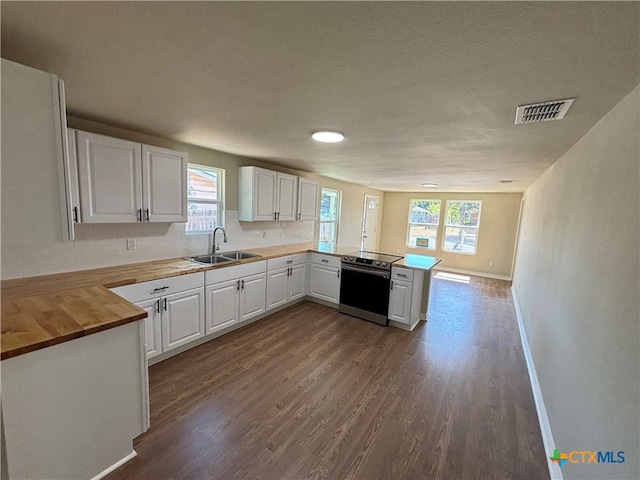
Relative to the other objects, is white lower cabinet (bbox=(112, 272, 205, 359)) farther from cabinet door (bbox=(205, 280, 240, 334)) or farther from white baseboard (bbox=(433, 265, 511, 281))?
white baseboard (bbox=(433, 265, 511, 281))

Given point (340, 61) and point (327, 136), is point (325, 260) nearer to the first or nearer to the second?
point (327, 136)

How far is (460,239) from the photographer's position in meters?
7.28

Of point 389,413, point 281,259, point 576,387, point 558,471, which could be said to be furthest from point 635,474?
point 281,259

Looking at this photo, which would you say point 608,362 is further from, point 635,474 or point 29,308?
point 29,308

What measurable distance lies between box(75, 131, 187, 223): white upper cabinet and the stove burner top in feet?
7.16

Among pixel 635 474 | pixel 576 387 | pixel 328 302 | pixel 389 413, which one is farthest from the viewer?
pixel 328 302

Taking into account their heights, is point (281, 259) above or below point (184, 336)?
above

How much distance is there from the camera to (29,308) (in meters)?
1.55

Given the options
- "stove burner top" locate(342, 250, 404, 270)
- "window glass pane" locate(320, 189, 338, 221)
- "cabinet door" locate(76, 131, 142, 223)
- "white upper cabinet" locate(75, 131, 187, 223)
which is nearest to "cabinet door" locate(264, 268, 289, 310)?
"stove burner top" locate(342, 250, 404, 270)

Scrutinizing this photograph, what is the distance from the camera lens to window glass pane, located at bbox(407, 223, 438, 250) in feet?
25.2

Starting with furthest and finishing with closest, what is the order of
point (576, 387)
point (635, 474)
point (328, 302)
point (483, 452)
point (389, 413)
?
point (328, 302)
point (389, 413)
point (483, 452)
point (576, 387)
point (635, 474)

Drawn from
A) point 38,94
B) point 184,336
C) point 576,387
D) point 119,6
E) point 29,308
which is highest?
point 119,6

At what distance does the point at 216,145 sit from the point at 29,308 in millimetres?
2176

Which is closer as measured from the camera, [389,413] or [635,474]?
[635,474]
